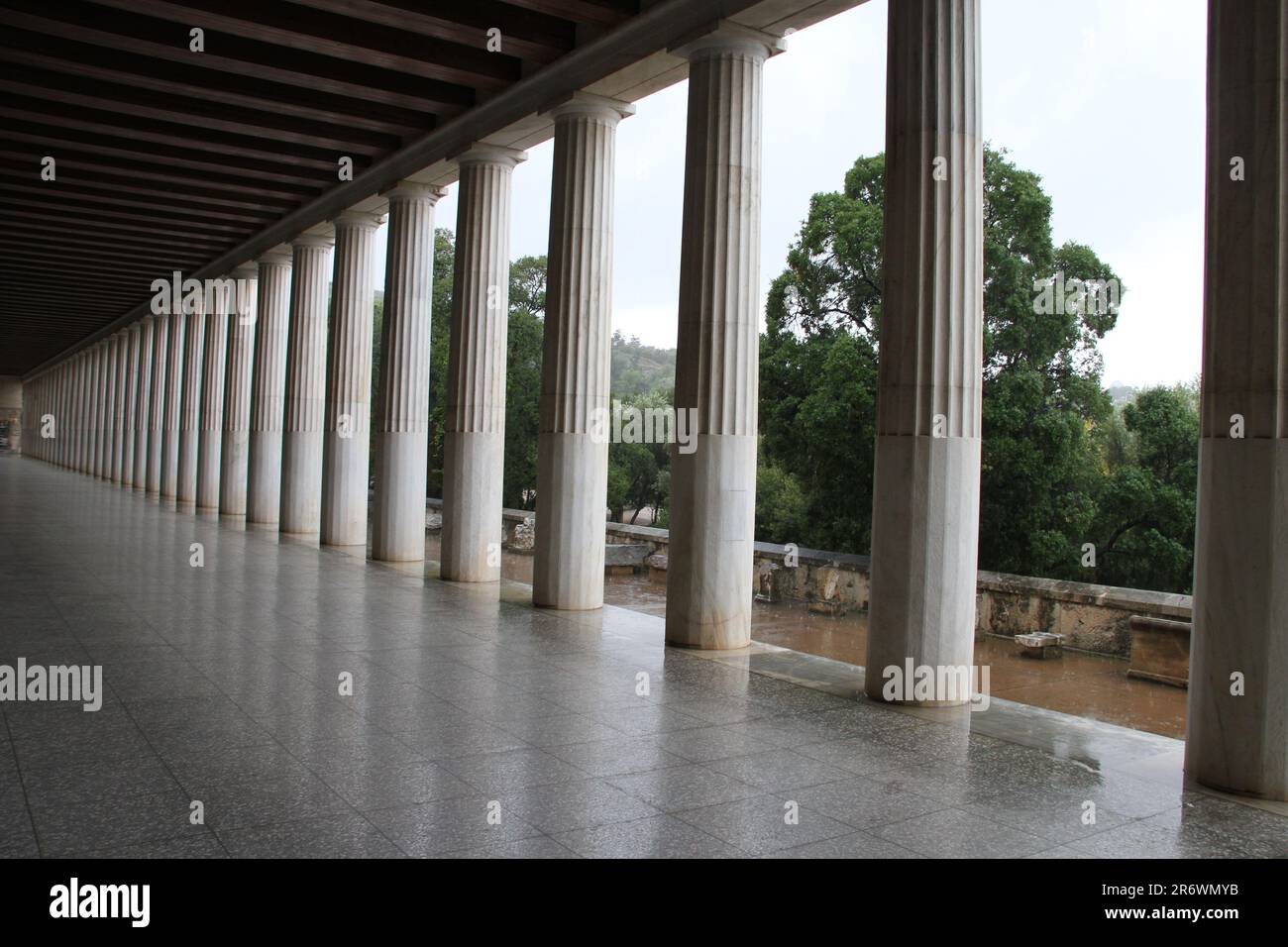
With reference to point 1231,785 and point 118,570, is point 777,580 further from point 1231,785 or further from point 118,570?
point 1231,785

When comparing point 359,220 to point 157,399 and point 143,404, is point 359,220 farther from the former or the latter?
point 143,404

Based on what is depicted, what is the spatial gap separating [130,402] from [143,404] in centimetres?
520

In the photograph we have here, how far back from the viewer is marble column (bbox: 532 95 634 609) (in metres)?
15.9

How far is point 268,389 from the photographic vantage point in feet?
99.7

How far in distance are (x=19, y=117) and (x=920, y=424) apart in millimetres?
17428

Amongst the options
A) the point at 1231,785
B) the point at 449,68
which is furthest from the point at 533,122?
the point at 1231,785

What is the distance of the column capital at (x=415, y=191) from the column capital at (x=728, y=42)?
31.6 ft

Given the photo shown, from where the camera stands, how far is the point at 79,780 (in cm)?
674

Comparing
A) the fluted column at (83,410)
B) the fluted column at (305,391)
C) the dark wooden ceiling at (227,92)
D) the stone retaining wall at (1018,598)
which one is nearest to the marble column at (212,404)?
the dark wooden ceiling at (227,92)

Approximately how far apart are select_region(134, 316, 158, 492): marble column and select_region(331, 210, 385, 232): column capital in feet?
81.8

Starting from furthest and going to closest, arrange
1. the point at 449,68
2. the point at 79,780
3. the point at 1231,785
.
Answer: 1. the point at 449,68
2. the point at 1231,785
3. the point at 79,780

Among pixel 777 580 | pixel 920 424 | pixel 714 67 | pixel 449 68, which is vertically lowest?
pixel 777 580

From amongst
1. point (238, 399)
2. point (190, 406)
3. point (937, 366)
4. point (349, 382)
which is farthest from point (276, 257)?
point (937, 366)

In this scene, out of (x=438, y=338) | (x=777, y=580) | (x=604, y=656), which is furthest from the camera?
(x=438, y=338)
